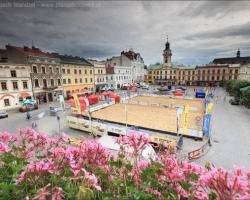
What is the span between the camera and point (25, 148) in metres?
3.17

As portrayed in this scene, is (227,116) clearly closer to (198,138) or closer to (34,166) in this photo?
(198,138)

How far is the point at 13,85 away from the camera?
2680 centimetres

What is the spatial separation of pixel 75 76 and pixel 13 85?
14.6 m

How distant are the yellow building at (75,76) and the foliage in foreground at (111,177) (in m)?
36.3

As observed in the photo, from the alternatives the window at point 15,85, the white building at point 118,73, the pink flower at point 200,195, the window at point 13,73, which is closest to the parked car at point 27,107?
the window at point 15,85

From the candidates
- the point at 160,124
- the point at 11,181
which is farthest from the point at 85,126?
the point at 11,181

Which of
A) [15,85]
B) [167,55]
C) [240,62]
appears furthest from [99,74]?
[240,62]

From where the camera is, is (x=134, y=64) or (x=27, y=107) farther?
(x=134, y=64)

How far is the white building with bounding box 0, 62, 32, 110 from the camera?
25.4 metres

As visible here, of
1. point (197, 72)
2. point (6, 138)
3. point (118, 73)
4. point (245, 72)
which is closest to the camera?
point (6, 138)

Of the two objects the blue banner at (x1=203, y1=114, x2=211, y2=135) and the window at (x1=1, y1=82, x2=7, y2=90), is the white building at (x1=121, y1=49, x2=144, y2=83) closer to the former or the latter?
the window at (x1=1, y1=82, x2=7, y2=90)

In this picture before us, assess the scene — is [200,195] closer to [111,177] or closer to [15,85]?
[111,177]

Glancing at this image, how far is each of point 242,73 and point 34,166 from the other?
7042 centimetres

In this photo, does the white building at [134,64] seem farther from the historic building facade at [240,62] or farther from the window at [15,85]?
→ the window at [15,85]
